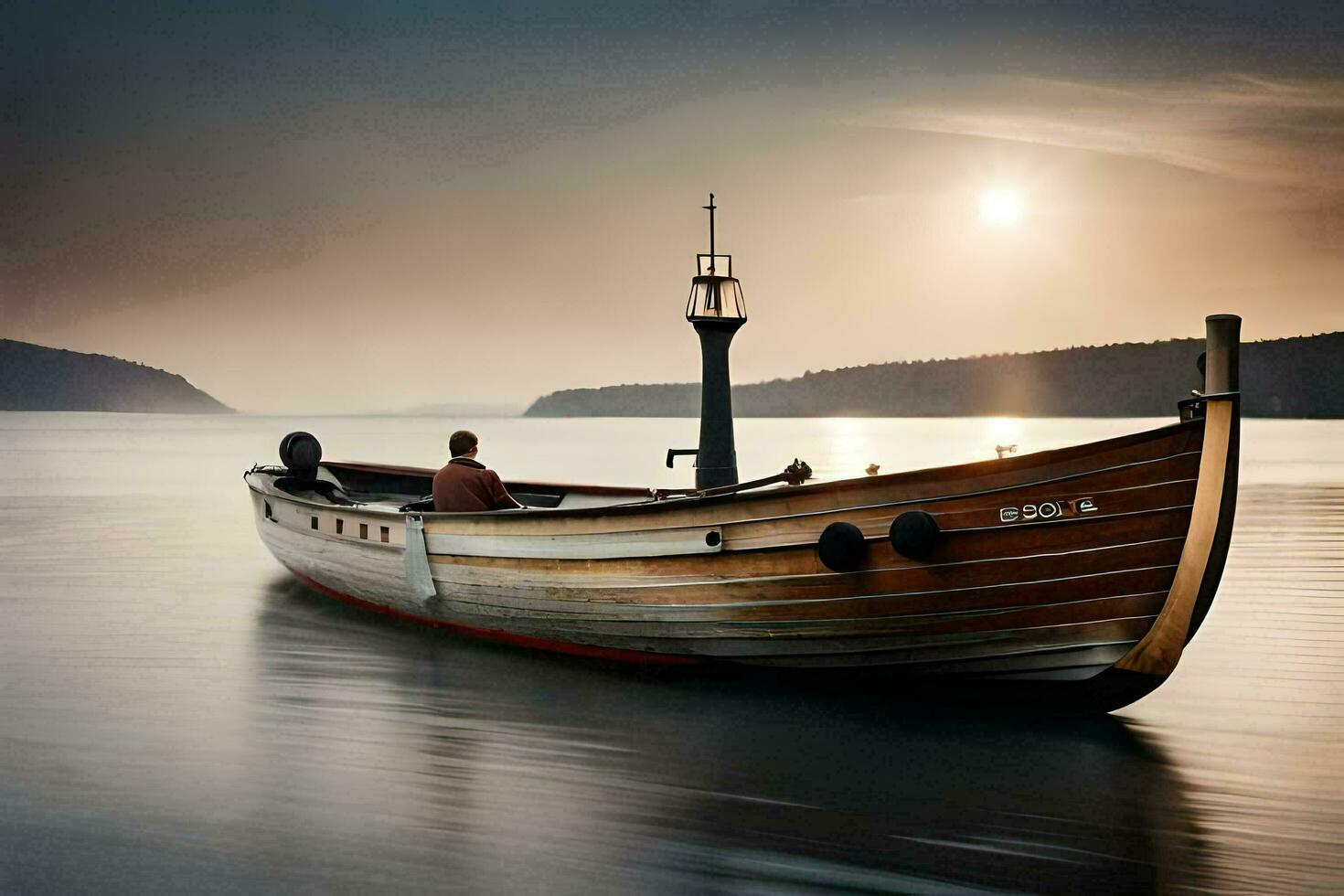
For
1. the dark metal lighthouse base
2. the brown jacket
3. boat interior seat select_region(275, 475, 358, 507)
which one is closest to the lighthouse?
the dark metal lighthouse base

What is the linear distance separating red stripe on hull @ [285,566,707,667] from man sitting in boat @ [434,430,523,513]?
1105mm

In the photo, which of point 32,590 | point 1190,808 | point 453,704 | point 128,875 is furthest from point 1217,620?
point 32,590

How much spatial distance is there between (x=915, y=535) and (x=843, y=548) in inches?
16.8

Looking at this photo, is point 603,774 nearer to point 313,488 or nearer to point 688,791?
point 688,791

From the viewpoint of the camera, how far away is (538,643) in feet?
26.1

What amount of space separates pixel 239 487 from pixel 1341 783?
98.7ft

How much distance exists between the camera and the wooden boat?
5207 mm

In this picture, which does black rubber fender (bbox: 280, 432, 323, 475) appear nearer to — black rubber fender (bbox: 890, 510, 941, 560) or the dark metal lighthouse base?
the dark metal lighthouse base

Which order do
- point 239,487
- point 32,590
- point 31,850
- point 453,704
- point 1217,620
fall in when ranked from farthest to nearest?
point 239,487 < point 32,590 < point 1217,620 < point 453,704 < point 31,850

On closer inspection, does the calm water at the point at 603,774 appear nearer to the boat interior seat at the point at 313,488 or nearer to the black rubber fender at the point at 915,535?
the black rubber fender at the point at 915,535

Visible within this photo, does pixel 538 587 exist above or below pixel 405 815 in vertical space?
above

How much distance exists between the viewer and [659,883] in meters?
4.26

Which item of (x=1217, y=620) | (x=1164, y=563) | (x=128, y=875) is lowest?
(x=128, y=875)

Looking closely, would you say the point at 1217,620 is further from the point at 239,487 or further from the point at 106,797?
the point at 239,487
